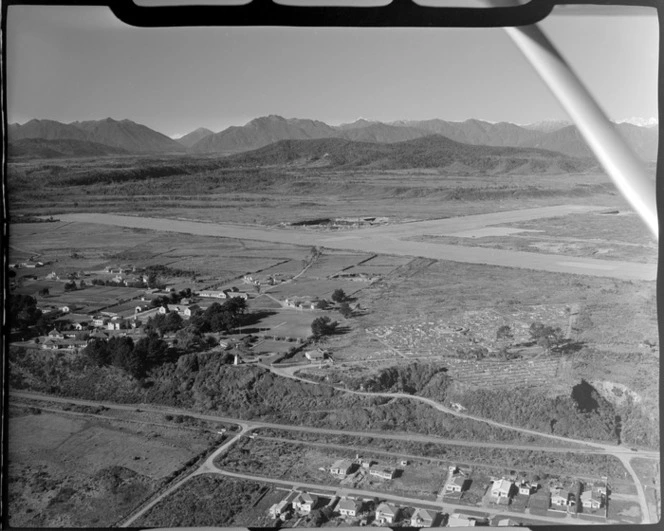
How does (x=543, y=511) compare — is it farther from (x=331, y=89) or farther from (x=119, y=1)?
(x=119, y=1)

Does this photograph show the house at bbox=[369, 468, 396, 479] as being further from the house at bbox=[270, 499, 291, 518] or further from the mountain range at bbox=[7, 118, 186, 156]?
the mountain range at bbox=[7, 118, 186, 156]

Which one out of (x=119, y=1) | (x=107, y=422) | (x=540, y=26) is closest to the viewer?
(x=119, y=1)

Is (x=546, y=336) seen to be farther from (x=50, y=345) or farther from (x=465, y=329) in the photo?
(x=50, y=345)

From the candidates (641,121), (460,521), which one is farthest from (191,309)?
(641,121)

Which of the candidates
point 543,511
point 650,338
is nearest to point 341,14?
point 650,338

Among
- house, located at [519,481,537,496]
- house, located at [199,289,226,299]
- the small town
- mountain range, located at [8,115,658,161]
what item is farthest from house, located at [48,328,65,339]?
house, located at [519,481,537,496]

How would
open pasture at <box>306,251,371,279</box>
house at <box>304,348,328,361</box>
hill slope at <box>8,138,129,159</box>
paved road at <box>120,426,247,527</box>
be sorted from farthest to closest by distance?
open pasture at <box>306,251,371,279</box> < house at <box>304,348,328,361</box> < paved road at <box>120,426,247,527</box> < hill slope at <box>8,138,129,159</box>
